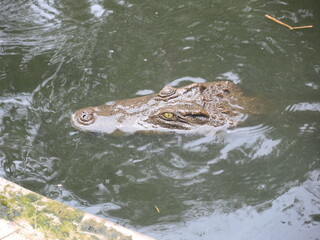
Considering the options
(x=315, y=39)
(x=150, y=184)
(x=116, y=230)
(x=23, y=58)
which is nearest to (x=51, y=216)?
(x=116, y=230)

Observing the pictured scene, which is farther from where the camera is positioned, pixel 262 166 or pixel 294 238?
pixel 262 166

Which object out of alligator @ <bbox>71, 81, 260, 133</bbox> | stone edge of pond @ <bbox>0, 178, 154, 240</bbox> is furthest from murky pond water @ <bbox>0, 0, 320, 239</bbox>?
stone edge of pond @ <bbox>0, 178, 154, 240</bbox>

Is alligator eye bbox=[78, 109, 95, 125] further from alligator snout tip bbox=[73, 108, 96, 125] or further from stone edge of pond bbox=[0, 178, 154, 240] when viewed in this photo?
stone edge of pond bbox=[0, 178, 154, 240]

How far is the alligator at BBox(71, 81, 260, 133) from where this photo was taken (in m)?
4.75

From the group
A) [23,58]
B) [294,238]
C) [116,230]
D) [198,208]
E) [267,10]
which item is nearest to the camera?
[116,230]

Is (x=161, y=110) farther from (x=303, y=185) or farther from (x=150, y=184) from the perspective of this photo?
(x=303, y=185)

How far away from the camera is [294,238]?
146 inches

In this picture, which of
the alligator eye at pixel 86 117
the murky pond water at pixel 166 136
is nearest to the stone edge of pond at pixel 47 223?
the murky pond water at pixel 166 136

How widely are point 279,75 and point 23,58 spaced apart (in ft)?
14.4

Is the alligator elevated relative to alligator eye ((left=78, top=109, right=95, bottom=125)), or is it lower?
lower

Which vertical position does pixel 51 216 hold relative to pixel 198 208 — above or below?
above

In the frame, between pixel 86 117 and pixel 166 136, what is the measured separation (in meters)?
1.09

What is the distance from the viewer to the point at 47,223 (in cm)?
331

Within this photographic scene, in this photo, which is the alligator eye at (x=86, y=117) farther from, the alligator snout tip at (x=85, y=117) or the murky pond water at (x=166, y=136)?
Result: the murky pond water at (x=166, y=136)
